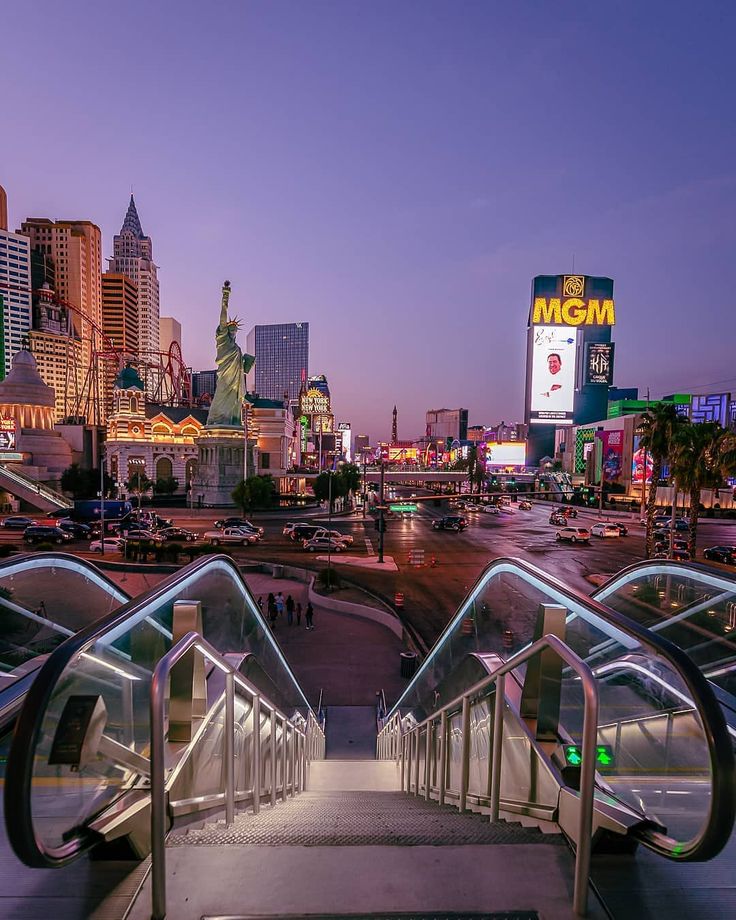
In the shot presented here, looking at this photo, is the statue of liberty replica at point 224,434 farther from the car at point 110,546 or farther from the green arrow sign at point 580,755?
the green arrow sign at point 580,755

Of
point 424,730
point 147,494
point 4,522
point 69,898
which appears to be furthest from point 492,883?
point 147,494

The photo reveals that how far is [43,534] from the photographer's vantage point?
30.5m

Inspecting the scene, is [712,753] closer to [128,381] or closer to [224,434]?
[224,434]

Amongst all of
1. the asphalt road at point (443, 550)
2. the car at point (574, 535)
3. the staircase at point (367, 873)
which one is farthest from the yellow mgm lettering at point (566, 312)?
the staircase at point (367, 873)

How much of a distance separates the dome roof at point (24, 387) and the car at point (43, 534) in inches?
1525

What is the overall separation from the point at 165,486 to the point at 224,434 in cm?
1280

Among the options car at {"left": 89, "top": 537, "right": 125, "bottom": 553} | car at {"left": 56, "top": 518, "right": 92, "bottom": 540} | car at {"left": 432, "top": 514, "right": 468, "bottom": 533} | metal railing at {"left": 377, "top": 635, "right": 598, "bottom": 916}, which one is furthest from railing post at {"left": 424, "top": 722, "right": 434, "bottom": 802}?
car at {"left": 432, "top": 514, "right": 468, "bottom": 533}

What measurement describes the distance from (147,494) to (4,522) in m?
27.0

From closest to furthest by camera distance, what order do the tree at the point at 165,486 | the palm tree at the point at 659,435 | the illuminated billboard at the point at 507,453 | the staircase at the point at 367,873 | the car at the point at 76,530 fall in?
the staircase at the point at 367,873, the palm tree at the point at 659,435, the car at the point at 76,530, the tree at the point at 165,486, the illuminated billboard at the point at 507,453

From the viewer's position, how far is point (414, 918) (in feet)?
6.17

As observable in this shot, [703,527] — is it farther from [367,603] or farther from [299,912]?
[299,912]

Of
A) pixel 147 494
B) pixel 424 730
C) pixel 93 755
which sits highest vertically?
pixel 93 755

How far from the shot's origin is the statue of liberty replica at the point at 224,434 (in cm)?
5703

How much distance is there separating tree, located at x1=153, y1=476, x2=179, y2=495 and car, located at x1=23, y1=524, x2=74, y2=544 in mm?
32433
